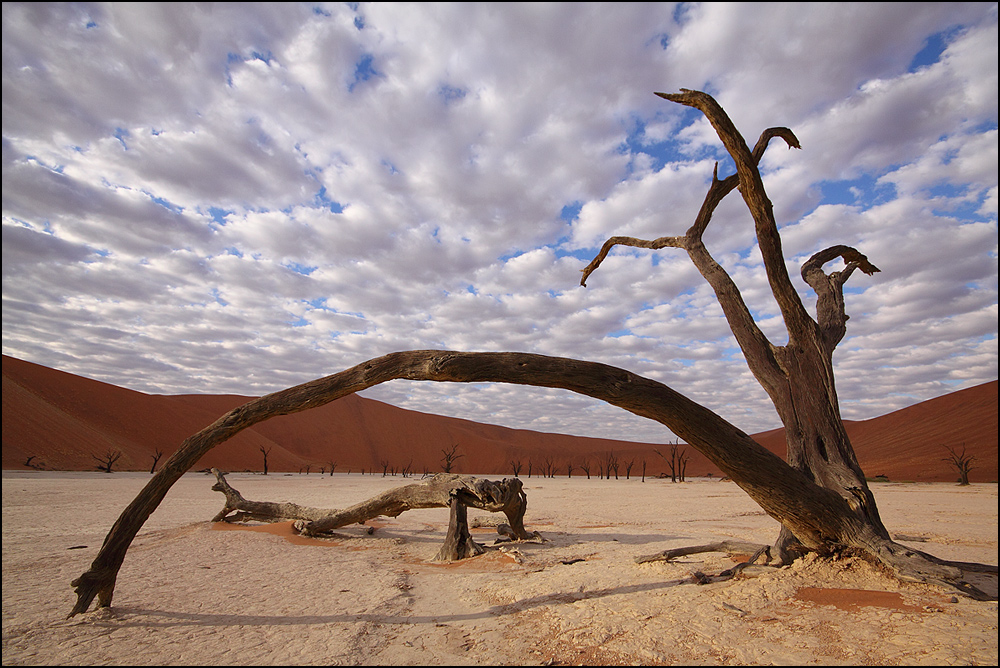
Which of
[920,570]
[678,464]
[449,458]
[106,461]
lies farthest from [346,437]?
[920,570]

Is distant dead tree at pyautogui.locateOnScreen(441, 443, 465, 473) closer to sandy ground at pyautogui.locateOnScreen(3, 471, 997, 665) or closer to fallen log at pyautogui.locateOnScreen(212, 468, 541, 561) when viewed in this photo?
fallen log at pyautogui.locateOnScreen(212, 468, 541, 561)

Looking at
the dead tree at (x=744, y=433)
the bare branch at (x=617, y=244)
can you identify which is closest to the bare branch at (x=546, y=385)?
the dead tree at (x=744, y=433)

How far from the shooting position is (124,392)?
6119 cm

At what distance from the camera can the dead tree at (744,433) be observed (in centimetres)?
380

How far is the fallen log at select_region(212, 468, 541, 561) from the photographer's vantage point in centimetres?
695

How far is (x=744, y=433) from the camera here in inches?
171

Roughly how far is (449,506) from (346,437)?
3212 inches

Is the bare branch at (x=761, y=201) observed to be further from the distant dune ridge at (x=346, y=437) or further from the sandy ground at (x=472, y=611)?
the distant dune ridge at (x=346, y=437)

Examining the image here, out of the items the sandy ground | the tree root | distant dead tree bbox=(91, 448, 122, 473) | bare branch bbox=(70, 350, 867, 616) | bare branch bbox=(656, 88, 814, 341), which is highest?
bare branch bbox=(656, 88, 814, 341)

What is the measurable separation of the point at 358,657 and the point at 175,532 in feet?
22.6

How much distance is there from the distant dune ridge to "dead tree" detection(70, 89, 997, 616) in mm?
43230

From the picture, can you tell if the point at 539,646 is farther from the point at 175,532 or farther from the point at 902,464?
the point at 902,464

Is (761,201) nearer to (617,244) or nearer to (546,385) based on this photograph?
(617,244)

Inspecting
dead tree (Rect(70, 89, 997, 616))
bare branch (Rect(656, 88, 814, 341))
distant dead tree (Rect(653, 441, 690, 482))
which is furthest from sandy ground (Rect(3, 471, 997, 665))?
distant dead tree (Rect(653, 441, 690, 482))
